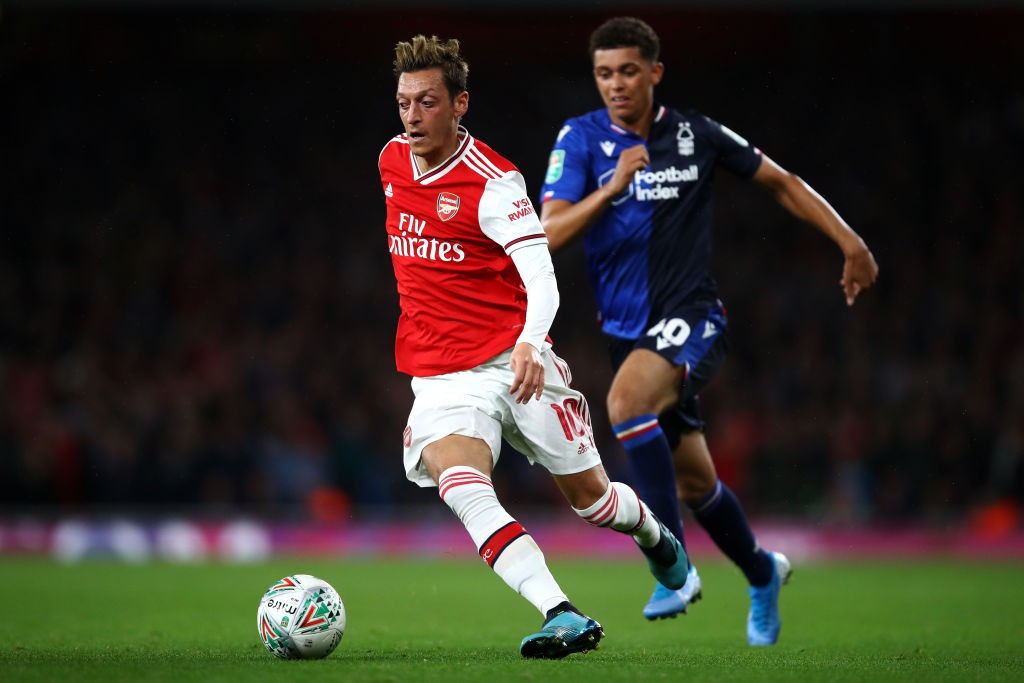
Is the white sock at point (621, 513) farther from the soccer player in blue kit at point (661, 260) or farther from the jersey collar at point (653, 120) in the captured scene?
the jersey collar at point (653, 120)

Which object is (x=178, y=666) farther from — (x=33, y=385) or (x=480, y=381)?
(x=33, y=385)

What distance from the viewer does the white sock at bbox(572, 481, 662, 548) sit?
5359mm

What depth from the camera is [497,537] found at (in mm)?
4910

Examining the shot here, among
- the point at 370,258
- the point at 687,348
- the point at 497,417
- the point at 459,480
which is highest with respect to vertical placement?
the point at 687,348

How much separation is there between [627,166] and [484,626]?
267cm

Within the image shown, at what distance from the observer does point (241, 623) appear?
726cm

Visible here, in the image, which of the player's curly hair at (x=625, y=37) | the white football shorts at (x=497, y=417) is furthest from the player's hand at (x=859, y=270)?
the white football shorts at (x=497, y=417)

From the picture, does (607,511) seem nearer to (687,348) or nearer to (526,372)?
(526,372)

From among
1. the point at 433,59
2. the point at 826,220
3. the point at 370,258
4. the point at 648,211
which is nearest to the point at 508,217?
the point at 433,59

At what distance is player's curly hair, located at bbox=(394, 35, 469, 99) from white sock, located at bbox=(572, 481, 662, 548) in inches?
64.9

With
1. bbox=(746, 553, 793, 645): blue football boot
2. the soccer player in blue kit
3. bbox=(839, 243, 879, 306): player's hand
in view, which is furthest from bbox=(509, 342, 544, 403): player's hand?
bbox=(746, 553, 793, 645): blue football boot

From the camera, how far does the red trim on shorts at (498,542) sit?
16.0 ft

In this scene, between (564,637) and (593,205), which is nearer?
(564,637)

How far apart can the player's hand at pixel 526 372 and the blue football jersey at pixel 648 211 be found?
1.61 metres
